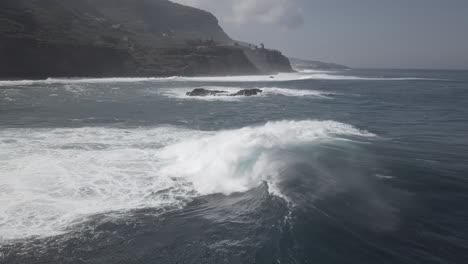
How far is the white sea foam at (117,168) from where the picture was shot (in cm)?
1059

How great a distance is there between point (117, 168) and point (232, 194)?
18.6ft

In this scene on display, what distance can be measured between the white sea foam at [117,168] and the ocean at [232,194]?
6 centimetres

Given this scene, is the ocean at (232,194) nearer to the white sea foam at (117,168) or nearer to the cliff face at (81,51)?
the white sea foam at (117,168)

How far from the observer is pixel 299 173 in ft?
45.1

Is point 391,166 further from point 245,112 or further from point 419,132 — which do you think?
point 245,112

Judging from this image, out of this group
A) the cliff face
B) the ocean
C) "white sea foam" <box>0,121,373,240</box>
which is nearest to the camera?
the ocean

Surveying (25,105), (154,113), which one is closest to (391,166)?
(154,113)

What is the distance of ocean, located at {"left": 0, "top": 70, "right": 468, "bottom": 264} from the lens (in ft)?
27.5

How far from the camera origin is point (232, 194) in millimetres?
12391

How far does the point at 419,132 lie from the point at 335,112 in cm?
1016

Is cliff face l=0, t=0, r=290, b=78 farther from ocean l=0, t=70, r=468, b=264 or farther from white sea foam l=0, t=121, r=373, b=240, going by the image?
white sea foam l=0, t=121, r=373, b=240

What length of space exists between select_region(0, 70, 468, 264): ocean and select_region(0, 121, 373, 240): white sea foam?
0.21 feet

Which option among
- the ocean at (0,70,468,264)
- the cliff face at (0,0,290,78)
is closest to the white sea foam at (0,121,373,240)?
the ocean at (0,70,468,264)

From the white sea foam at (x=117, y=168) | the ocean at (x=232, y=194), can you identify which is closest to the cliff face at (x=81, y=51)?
the ocean at (x=232, y=194)
